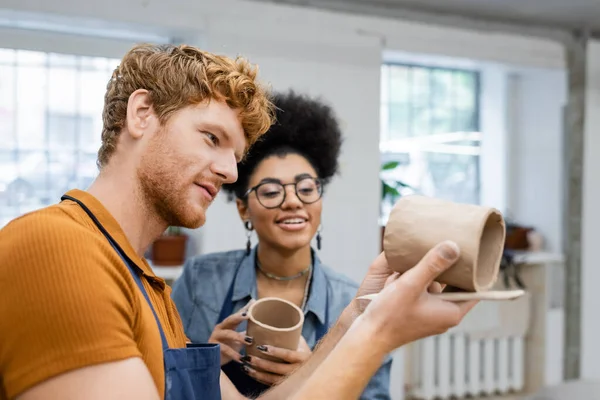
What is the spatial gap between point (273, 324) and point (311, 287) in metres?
0.23

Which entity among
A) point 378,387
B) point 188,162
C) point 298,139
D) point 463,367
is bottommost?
point 463,367

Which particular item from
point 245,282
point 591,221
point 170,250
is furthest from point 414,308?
point 591,221

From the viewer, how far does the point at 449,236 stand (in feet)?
3.43

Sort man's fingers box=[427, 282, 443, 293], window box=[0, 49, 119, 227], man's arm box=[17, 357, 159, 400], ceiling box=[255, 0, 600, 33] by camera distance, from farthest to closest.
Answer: ceiling box=[255, 0, 600, 33]
window box=[0, 49, 119, 227]
man's fingers box=[427, 282, 443, 293]
man's arm box=[17, 357, 159, 400]

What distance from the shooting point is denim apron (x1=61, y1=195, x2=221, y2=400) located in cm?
115

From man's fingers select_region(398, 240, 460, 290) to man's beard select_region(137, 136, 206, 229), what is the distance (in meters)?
0.44

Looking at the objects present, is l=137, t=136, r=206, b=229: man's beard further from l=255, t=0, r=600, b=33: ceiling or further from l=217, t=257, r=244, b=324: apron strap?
l=255, t=0, r=600, b=33: ceiling

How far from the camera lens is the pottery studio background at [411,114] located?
3668 mm

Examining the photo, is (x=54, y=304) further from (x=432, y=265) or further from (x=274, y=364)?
(x=274, y=364)

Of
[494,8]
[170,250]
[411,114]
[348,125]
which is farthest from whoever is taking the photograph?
[411,114]

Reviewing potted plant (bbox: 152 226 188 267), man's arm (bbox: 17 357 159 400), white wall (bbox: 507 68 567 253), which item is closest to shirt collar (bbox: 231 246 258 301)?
man's arm (bbox: 17 357 159 400)

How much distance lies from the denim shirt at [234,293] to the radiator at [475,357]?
278 centimetres

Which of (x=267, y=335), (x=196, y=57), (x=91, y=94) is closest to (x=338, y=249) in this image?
(x=91, y=94)

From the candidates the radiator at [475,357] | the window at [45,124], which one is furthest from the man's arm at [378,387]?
the radiator at [475,357]
